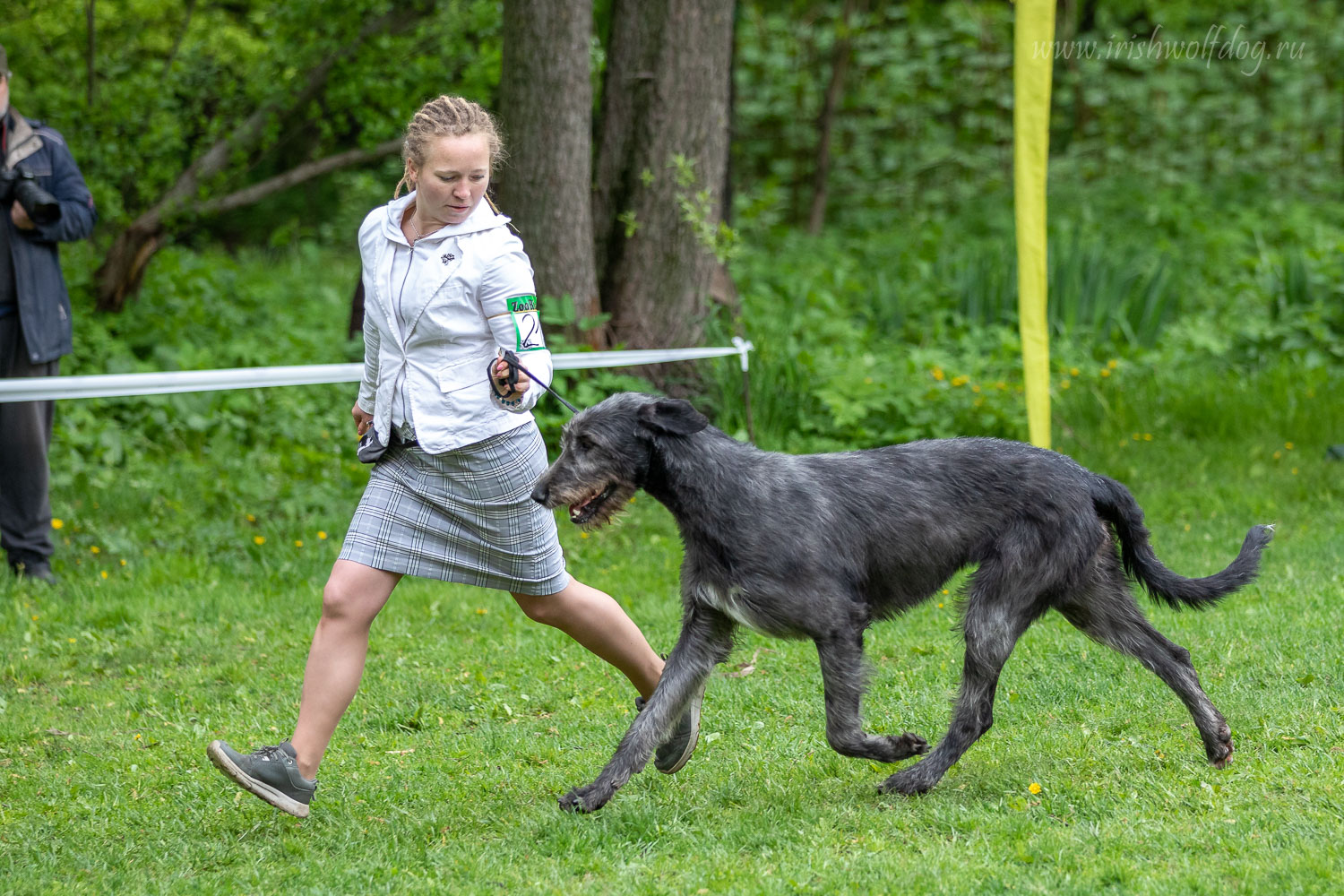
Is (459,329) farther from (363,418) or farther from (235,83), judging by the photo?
(235,83)

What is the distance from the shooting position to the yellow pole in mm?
6574

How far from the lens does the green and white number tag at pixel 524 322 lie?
384 cm

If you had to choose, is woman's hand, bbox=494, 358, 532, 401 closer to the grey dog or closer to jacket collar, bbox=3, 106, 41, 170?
the grey dog

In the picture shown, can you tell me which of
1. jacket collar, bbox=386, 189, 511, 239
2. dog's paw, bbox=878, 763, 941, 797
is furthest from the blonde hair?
dog's paw, bbox=878, 763, 941, 797

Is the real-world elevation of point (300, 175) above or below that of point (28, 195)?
below

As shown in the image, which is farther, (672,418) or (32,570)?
(32,570)

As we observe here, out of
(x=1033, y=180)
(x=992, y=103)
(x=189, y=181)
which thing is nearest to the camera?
(x=1033, y=180)

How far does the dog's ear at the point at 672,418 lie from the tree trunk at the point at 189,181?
8.05m

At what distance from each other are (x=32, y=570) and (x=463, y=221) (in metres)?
4.22

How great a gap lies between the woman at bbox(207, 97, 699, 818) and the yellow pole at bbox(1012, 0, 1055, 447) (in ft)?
11.7

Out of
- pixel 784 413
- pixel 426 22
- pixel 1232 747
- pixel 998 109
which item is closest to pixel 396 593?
pixel 784 413

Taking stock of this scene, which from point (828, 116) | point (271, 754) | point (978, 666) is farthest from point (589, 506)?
point (828, 116)

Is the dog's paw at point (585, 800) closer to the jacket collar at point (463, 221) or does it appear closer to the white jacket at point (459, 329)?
the white jacket at point (459, 329)

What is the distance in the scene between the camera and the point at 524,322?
387 centimetres
